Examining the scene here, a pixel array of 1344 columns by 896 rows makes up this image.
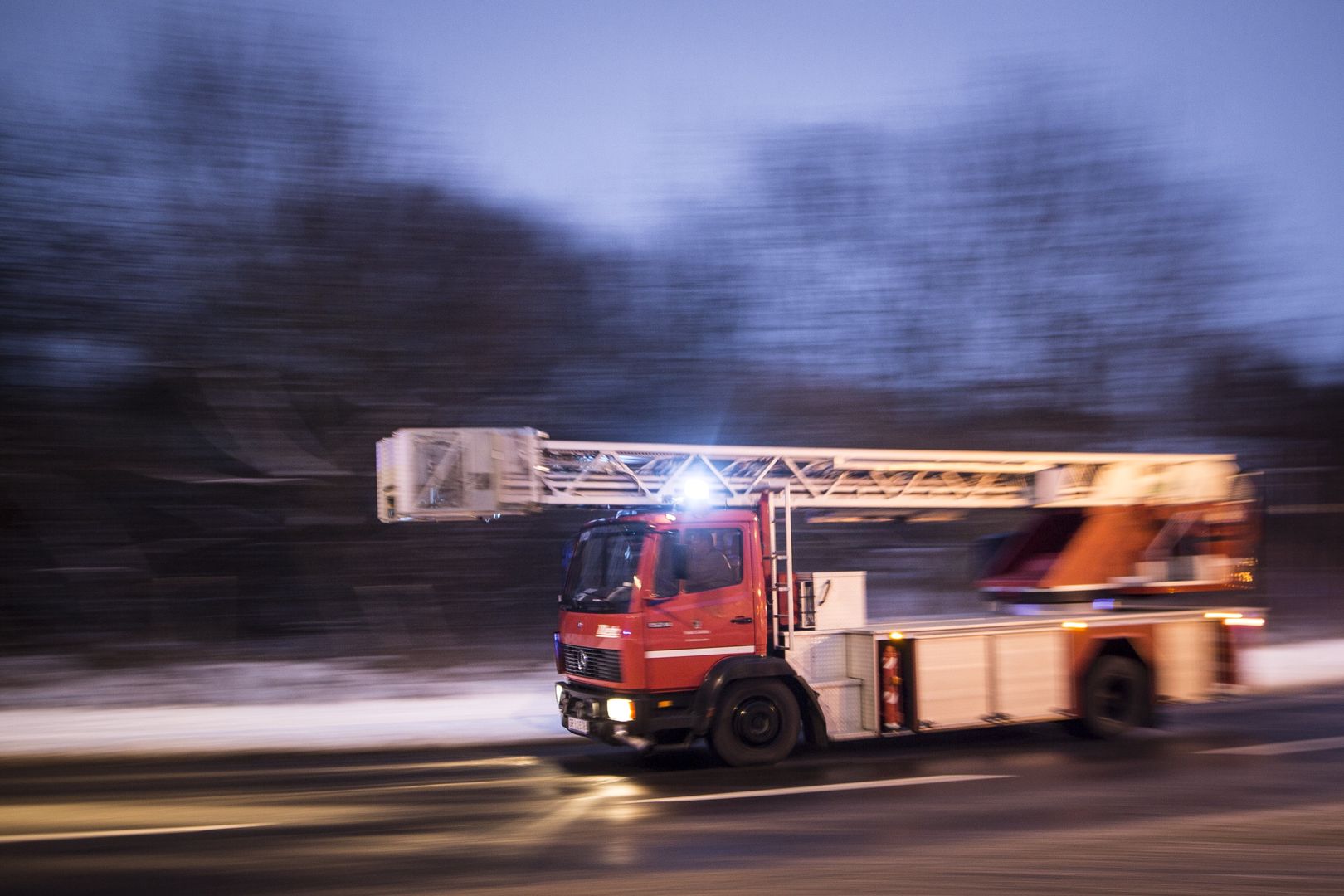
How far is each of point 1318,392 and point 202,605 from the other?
80.6 ft

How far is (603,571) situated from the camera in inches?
402

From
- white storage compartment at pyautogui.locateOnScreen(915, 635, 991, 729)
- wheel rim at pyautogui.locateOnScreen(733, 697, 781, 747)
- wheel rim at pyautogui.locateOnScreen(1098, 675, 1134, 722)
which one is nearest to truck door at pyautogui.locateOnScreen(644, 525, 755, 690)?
wheel rim at pyautogui.locateOnScreen(733, 697, 781, 747)

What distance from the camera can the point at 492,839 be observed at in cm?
736

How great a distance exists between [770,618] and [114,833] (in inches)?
224

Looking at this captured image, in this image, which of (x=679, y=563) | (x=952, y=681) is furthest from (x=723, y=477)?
(x=952, y=681)

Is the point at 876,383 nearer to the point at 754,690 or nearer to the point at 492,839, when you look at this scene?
the point at 754,690

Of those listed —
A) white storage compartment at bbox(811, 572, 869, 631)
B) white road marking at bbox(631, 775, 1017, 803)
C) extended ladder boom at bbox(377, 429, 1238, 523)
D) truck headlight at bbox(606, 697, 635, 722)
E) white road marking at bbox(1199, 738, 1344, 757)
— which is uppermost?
extended ladder boom at bbox(377, 429, 1238, 523)

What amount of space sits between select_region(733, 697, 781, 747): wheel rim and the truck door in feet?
1.62

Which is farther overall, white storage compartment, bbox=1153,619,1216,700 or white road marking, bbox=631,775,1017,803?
white storage compartment, bbox=1153,619,1216,700

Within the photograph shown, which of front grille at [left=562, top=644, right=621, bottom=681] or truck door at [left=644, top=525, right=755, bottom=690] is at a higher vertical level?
truck door at [left=644, top=525, right=755, bottom=690]

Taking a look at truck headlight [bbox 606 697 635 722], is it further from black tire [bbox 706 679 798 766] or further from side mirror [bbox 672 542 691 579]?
side mirror [bbox 672 542 691 579]

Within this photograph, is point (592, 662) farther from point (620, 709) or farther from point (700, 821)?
point (700, 821)

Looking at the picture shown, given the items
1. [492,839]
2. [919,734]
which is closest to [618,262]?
[919,734]

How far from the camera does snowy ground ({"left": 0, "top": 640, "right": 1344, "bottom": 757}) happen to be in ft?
39.2
